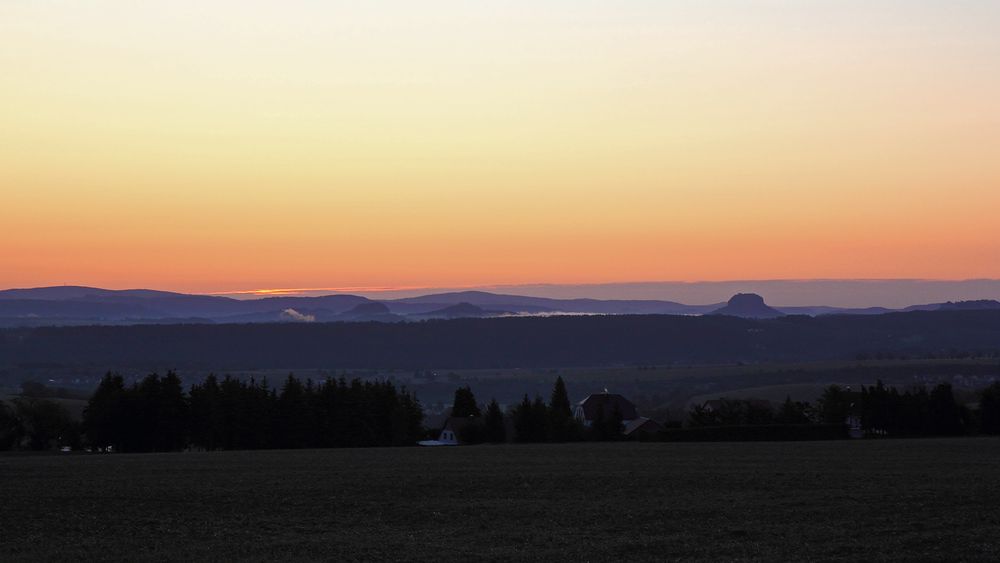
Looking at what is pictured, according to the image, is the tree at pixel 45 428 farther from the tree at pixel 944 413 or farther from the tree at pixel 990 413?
the tree at pixel 990 413

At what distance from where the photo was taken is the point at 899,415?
276 feet

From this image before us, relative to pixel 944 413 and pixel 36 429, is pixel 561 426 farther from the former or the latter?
pixel 36 429

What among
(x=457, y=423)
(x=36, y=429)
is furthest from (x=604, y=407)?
(x=36, y=429)

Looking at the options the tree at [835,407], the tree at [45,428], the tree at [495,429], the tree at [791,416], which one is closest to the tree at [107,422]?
the tree at [45,428]

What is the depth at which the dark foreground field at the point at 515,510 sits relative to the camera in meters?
24.5

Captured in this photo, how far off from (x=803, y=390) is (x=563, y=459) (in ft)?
460

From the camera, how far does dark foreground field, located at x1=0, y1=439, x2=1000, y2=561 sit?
2447cm

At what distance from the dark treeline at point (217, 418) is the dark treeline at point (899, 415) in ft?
84.6

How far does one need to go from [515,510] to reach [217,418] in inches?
2102

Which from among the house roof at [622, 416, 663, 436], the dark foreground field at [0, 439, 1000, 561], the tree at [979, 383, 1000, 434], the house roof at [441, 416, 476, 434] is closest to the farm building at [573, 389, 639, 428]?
the house roof at [622, 416, 663, 436]

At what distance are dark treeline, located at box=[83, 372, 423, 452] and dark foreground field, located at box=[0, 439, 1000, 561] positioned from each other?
1206 inches

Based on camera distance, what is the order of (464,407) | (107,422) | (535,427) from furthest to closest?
1. (464,407)
2. (535,427)
3. (107,422)

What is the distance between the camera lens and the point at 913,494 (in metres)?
32.6

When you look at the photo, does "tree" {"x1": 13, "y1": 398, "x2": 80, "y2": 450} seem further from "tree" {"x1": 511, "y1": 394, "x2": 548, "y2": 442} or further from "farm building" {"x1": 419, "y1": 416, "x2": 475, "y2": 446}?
"tree" {"x1": 511, "y1": 394, "x2": 548, "y2": 442}
